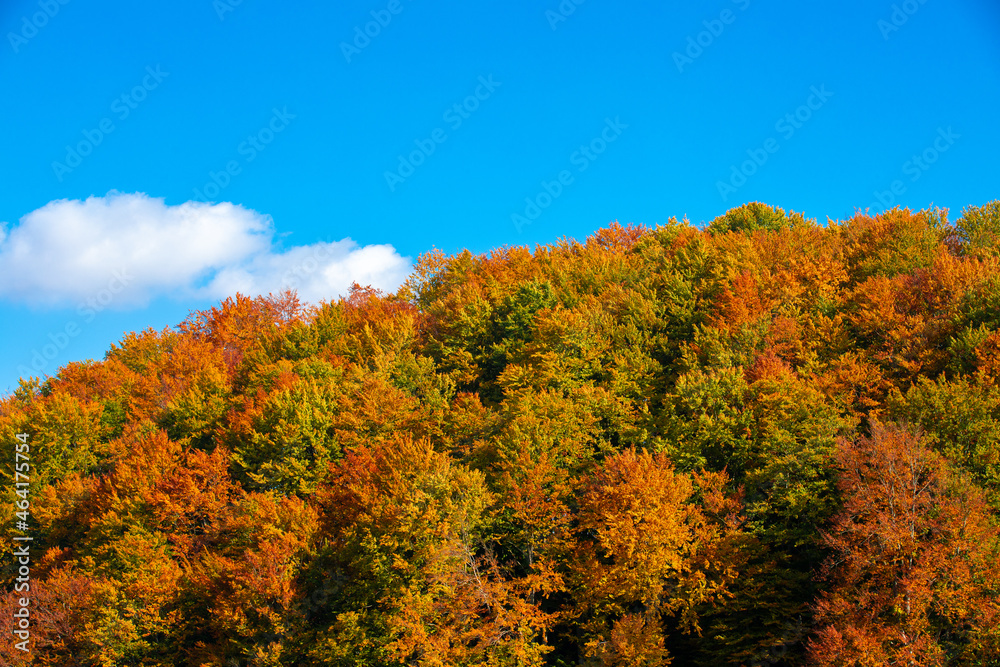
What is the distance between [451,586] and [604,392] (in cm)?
1639

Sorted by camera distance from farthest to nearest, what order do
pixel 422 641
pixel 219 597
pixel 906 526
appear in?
pixel 219 597 < pixel 422 641 < pixel 906 526

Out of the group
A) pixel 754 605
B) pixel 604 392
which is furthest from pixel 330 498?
pixel 754 605

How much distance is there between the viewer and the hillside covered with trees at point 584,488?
32.4 m

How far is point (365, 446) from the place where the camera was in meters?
49.3

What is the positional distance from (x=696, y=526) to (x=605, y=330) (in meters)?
19.6

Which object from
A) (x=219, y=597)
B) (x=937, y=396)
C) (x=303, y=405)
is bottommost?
(x=219, y=597)

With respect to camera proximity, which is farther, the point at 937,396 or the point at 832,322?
the point at 832,322

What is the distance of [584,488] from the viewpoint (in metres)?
39.7

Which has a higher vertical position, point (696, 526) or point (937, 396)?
point (937, 396)

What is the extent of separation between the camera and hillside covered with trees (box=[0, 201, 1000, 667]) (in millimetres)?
32406

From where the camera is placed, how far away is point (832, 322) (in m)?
48.5

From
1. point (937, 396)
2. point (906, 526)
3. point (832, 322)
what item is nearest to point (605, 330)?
point (832, 322)

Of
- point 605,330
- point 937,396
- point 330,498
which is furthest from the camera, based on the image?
point 605,330

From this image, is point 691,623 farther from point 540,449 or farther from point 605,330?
point 605,330
